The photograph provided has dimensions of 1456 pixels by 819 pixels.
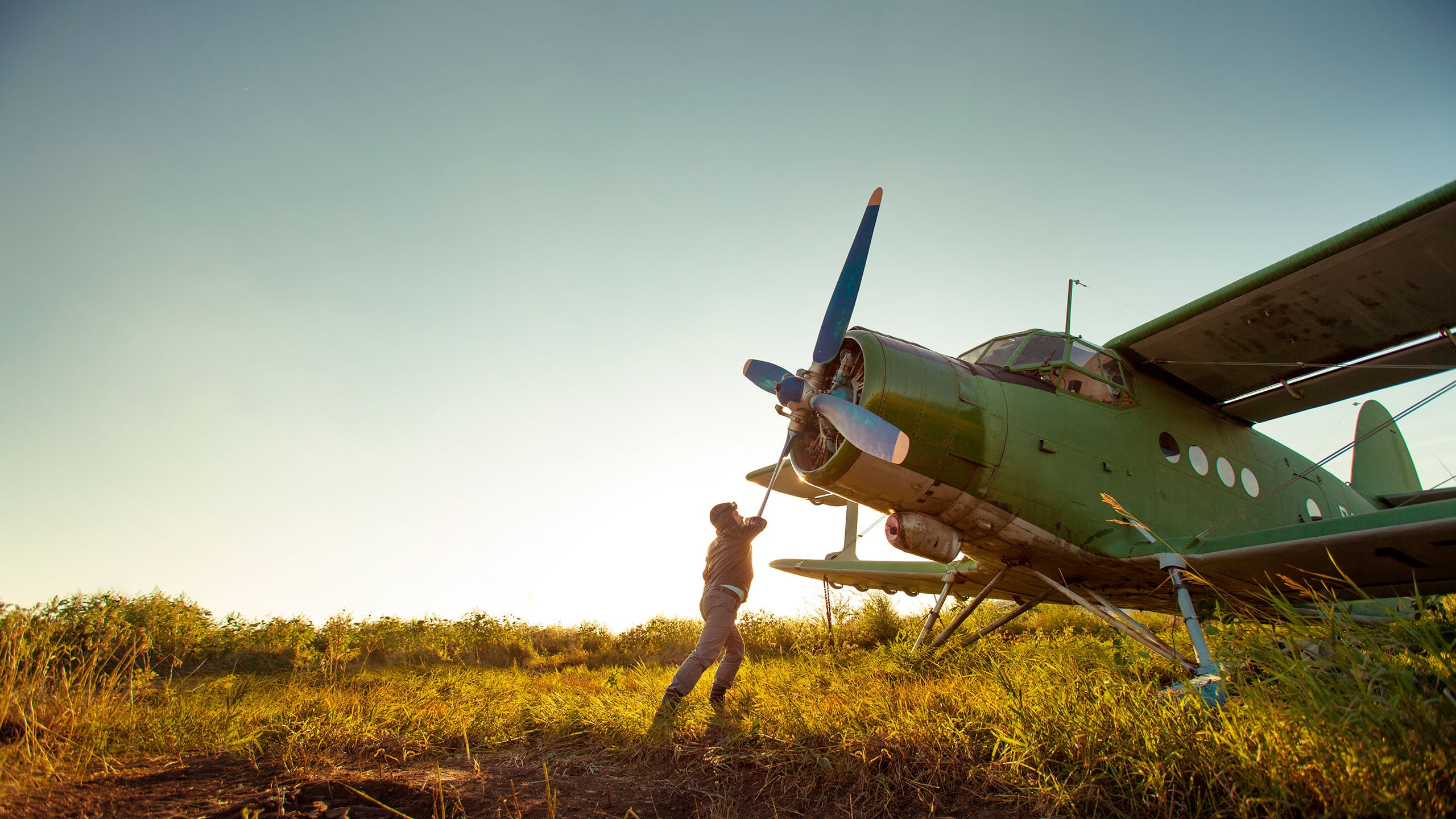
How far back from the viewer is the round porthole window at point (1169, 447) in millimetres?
6629

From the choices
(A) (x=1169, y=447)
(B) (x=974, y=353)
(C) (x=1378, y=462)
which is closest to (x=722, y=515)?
(B) (x=974, y=353)

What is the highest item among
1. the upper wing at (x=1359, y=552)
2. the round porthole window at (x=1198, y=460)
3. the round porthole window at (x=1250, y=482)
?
the round porthole window at (x=1198, y=460)

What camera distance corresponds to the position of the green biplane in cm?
511

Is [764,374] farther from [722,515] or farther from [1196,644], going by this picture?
[1196,644]

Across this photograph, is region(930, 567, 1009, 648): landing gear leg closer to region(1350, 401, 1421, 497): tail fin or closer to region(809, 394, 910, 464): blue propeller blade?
region(809, 394, 910, 464): blue propeller blade

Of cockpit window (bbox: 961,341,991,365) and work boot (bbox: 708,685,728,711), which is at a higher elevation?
cockpit window (bbox: 961,341,991,365)

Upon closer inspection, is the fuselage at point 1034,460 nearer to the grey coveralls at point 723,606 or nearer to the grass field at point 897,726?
the grey coveralls at point 723,606

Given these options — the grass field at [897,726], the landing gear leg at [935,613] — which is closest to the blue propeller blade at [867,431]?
the grass field at [897,726]

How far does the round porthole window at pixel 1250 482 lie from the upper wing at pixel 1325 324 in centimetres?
78

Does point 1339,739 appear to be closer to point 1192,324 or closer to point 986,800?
point 986,800

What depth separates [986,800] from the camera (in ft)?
8.27

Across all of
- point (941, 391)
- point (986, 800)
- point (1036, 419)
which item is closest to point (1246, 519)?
point (1036, 419)

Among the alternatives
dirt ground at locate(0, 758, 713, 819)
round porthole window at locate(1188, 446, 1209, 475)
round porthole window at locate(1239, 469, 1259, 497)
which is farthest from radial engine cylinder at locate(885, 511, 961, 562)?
round porthole window at locate(1239, 469, 1259, 497)

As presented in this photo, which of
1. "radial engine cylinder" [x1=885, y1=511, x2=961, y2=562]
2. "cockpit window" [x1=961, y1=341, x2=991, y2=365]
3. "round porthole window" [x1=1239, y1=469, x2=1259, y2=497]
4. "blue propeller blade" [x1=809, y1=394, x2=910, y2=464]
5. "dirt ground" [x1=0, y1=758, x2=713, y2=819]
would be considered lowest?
"dirt ground" [x1=0, y1=758, x2=713, y2=819]
